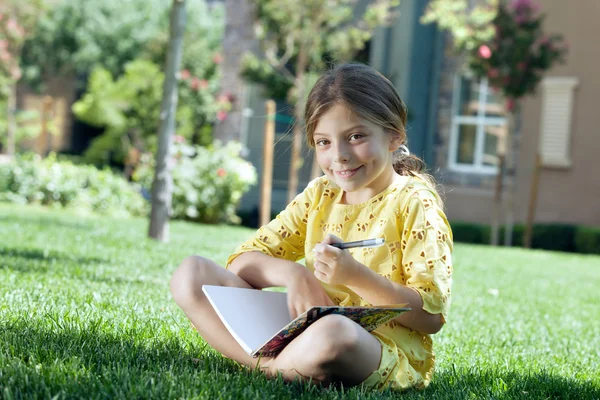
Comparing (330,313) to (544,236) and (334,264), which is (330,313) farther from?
(544,236)

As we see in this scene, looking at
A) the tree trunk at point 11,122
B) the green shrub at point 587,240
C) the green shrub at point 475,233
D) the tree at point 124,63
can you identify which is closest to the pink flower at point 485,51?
the green shrub at point 475,233

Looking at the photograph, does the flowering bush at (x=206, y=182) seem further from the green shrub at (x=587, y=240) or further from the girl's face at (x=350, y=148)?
the girl's face at (x=350, y=148)

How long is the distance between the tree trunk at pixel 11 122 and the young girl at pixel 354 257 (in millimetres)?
20257

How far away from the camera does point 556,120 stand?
14.2 m

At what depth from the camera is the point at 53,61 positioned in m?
27.1

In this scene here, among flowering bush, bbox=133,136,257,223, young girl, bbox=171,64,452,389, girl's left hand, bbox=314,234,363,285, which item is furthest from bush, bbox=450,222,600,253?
girl's left hand, bbox=314,234,363,285

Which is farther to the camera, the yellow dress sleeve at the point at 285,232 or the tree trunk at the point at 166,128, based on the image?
the tree trunk at the point at 166,128

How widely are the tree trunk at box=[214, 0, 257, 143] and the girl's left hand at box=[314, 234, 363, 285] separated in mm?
14723

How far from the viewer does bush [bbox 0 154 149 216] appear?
41.1 feet

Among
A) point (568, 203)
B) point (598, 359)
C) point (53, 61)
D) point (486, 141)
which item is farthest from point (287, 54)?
point (53, 61)

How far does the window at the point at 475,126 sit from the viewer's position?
14953 millimetres

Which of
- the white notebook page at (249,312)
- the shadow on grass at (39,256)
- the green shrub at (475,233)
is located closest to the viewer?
the white notebook page at (249,312)

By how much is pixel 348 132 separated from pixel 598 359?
178 centimetres

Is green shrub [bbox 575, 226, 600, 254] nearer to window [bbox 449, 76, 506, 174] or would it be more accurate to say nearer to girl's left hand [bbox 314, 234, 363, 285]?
window [bbox 449, 76, 506, 174]
